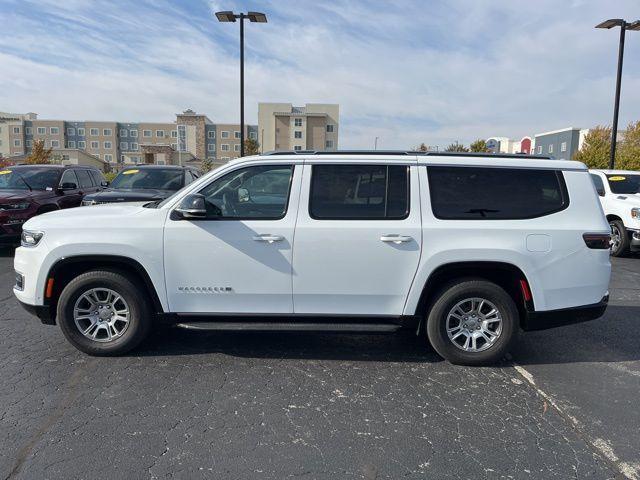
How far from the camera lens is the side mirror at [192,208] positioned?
3.94 metres

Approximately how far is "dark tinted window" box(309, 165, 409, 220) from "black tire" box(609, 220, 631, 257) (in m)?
8.25

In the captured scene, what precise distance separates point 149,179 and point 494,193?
322 inches

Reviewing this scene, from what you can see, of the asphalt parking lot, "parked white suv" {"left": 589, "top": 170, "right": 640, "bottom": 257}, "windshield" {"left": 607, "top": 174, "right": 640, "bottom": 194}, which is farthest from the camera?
"windshield" {"left": 607, "top": 174, "right": 640, "bottom": 194}

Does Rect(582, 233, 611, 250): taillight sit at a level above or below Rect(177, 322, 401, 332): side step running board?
above

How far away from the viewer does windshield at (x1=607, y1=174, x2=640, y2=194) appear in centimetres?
1089

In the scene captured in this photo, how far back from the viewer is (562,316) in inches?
165

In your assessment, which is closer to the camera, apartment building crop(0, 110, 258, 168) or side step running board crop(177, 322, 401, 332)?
side step running board crop(177, 322, 401, 332)

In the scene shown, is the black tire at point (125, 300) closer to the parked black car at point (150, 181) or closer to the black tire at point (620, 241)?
the parked black car at point (150, 181)

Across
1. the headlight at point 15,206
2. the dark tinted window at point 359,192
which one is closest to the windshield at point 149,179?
the headlight at point 15,206

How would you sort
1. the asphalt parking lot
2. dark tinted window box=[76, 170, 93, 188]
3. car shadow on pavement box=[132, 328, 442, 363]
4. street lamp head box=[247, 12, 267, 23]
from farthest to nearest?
street lamp head box=[247, 12, 267, 23]
dark tinted window box=[76, 170, 93, 188]
car shadow on pavement box=[132, 328, 442, 363]
the asphalt parking lot

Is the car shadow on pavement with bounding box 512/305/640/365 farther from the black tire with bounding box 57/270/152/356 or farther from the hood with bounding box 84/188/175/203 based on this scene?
the hood with bounding box 84/188/175/203

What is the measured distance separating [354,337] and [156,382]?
207 centimetres

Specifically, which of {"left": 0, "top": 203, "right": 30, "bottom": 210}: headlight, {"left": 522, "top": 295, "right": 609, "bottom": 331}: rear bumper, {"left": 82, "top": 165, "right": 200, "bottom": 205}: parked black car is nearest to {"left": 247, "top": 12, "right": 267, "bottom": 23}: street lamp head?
{"left": 82, "top": 165, "right": 200, "bottom": 205}: parked black car

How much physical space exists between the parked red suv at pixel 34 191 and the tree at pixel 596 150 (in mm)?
27961
